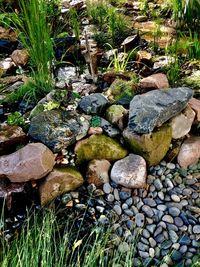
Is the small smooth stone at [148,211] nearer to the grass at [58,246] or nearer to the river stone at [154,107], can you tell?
the grass at [58,246]

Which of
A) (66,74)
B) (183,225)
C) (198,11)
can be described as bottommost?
(183,225)

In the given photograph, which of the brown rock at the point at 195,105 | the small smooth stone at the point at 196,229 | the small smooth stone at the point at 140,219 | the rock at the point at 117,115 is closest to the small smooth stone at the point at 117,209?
the small smooth stone at the point at 140,219

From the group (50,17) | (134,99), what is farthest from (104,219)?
(50,17)

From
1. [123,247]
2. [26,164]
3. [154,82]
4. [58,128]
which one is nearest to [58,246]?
[123,247]

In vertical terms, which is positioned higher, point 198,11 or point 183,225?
point 198,11

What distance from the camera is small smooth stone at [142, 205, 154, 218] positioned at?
246cm

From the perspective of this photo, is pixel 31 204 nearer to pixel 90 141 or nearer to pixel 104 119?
pixel 90 141

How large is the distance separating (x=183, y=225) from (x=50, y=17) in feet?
9.28

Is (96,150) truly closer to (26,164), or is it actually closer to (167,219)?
(26,164)

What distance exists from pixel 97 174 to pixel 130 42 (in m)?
1.67

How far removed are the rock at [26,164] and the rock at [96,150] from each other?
259mm

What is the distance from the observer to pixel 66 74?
3.50 m

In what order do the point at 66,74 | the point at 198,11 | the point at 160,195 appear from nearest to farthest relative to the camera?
the point at 160,195 → the point at 66,74 → the point at 198,11

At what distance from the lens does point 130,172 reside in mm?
2574
